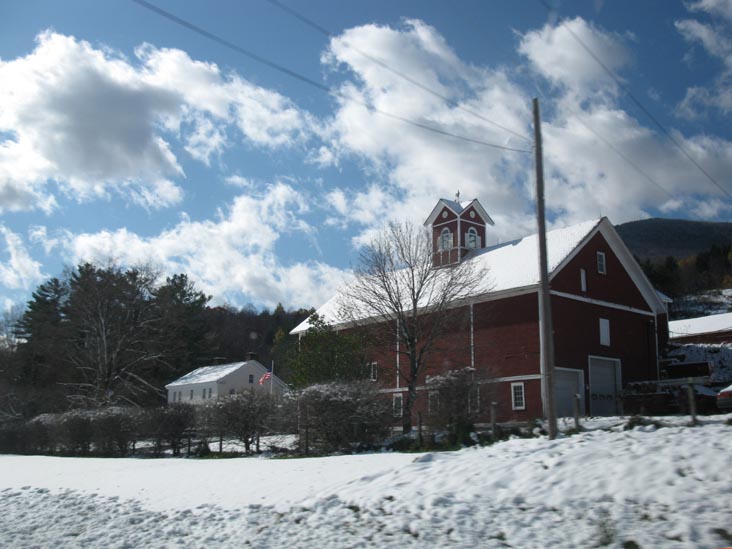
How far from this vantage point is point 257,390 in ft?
92.6

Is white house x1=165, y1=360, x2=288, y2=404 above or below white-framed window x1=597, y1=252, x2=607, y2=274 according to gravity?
below

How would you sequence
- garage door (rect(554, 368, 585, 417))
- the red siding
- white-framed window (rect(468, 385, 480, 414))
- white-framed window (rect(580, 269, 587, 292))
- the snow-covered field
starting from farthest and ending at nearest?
1. white-framed window (rect(580, 269, 587, 292))
2. the red siding
3. garage door (rect(554, 368, 585, 417))
4. white-framed window (rect(468, 385, 480, 414))
5. the snow-covered field

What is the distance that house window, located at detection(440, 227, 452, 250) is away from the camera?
130 feet

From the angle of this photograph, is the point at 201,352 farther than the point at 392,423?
Yes

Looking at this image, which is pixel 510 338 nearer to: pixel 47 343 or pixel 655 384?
pixel 655 384

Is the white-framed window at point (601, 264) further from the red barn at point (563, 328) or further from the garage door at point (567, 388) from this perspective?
the garage door at point (567, 388)

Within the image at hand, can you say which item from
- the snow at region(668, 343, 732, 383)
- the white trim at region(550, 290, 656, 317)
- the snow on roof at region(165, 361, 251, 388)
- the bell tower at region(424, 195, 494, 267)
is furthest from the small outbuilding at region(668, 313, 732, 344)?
the snow on roof at region(165, 361, 251, 388)

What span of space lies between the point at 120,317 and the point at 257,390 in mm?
23150

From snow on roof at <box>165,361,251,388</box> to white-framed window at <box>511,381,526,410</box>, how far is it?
3216cm

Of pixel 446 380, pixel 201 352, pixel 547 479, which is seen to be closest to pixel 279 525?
pixel 547 479

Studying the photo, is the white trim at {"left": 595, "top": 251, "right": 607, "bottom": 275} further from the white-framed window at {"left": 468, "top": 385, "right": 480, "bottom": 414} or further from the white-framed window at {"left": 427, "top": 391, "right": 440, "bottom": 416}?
the white-framed window at {"left": 427, "top": 391, "right": 440, "bottom": 416}

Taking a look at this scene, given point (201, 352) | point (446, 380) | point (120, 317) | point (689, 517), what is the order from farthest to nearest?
point (201, 352), point (120, 317), point (446, 380), point (689, 517)

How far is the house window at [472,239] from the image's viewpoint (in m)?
40.2

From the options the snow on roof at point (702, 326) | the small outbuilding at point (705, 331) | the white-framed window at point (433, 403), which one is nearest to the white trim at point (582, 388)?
the white-framed window at point (433, 403)
